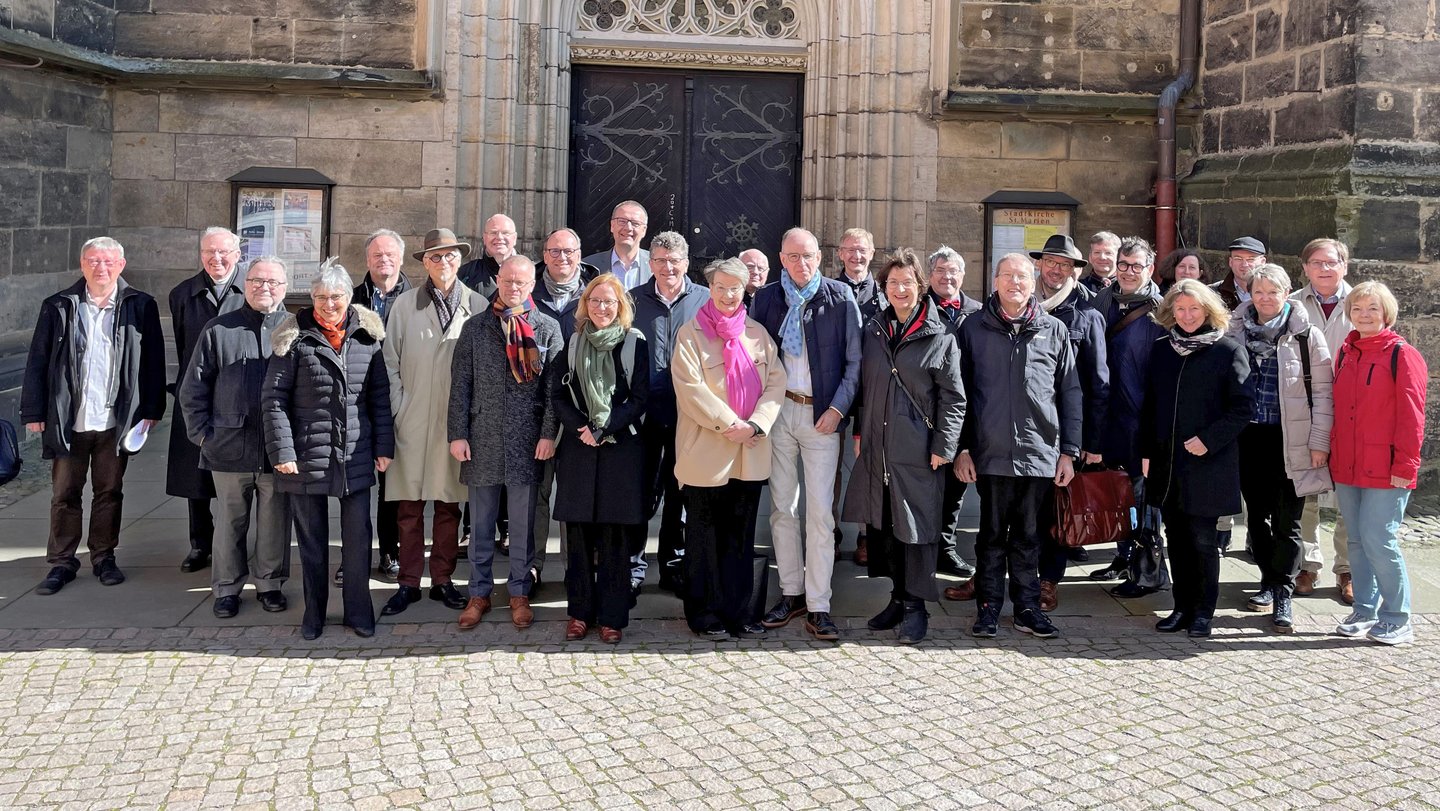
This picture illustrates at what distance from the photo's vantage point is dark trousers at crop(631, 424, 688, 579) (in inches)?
238

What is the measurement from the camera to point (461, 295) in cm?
641

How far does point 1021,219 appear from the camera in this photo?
11.0 meters

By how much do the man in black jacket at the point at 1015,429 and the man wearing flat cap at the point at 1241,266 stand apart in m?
1.50

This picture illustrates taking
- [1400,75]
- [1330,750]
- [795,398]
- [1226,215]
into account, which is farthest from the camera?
[1226,215]

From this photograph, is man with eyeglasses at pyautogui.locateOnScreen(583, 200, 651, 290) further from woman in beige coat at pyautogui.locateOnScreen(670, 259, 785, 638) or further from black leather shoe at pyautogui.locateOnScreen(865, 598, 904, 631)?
black leather shoe at pyautogui.locateOnScreen(865, 598, 904, 631)

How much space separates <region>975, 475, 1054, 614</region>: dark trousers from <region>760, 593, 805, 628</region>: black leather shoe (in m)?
0.78

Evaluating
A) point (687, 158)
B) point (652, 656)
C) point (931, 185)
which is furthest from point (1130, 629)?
point (687, 158)

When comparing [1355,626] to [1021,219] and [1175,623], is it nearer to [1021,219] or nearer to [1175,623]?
[1175,623]

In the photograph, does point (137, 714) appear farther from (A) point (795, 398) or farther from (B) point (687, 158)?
(B) point (687, 158)

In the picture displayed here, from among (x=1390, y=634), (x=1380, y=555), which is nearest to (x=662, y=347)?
(x=1380, y=555)

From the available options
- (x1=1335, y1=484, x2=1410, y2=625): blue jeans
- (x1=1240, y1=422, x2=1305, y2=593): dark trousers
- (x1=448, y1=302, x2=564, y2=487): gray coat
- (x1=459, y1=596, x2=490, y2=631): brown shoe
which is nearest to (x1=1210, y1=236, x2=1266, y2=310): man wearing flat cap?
(x1=1240, y1=422, x2=1305, y2=593): dark trousers

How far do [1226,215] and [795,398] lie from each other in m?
5.44

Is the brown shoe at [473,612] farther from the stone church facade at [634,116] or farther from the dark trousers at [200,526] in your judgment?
the stone church facade at [634,116]

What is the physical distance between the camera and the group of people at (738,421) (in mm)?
5840
